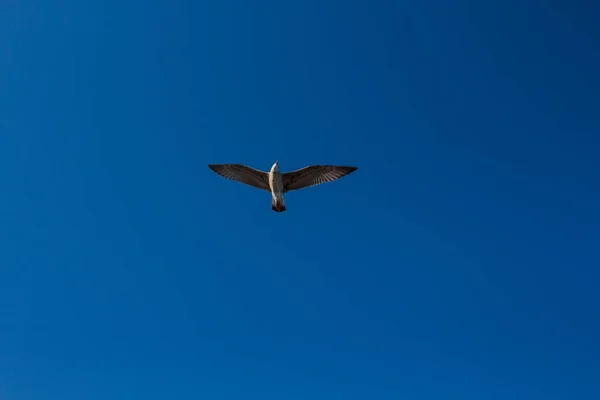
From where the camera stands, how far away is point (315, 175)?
23.5 metres

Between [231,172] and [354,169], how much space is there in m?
6.47

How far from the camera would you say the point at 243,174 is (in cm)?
2359

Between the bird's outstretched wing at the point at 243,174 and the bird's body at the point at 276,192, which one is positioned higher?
the bird's outstretched wing at the point at 243,174

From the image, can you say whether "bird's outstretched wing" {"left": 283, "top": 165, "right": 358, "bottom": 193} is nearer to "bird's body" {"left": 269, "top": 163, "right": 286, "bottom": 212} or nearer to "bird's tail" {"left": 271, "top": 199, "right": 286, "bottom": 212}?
"bird's body" {"left": 269, "top": 163, "right": 286, "bottom": 212}

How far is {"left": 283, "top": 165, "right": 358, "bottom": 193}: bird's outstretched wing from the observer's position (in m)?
23.0

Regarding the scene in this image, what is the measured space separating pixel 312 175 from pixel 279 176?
72.8 inches

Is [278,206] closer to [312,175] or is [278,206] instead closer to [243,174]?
[312,175]

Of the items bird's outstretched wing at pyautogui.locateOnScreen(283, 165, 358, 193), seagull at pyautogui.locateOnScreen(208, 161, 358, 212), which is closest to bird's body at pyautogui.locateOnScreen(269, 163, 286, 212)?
seagull at pyautogui.locateOnScreen(208, 161, 358, 212)

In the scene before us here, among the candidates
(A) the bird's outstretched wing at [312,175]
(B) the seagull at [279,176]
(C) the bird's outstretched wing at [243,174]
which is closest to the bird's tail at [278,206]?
(B) the seagull at [279,176]

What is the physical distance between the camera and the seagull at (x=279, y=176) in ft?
74.5

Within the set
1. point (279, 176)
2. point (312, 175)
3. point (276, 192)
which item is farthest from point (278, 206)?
point (312, 175)

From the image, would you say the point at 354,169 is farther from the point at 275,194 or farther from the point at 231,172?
the point at 231,172

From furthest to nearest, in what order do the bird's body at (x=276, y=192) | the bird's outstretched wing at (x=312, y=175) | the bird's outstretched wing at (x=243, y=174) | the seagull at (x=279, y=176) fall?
the bird's outstretched wing at (x=243, y=174), the bird's outstretched wing at (x=312, y=175), the seagull at (x=279, y=176), the bird's body at (x=276, y=192)

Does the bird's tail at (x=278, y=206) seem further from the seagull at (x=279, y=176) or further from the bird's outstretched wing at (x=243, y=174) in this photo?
the bird's outstretched wing at (x=243, y=174)
